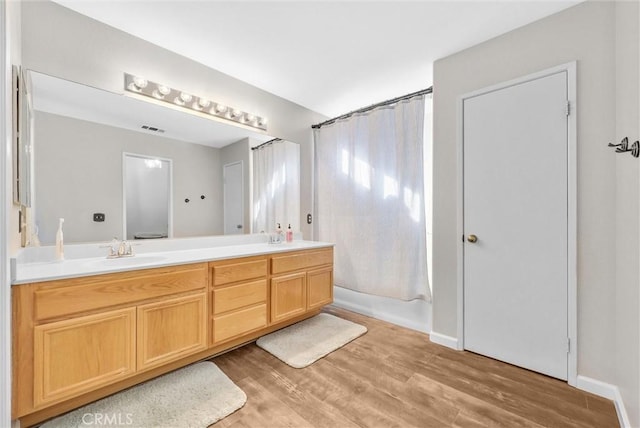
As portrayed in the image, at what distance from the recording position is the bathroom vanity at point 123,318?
4.21ft

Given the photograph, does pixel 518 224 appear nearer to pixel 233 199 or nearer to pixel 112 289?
pixel 233 199

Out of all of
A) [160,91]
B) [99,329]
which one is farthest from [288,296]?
[160,91]

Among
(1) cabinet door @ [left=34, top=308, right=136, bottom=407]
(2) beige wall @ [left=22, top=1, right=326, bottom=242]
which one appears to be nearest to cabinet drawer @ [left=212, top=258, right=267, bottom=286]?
(1) cabinet door @ [left=34, top=308, right=136, bottom=407]

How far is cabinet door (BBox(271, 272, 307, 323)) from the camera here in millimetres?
2320

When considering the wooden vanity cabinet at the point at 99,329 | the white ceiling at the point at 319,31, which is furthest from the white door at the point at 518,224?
the wooden vanity cabinet at the point at 99,329

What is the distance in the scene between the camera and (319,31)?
6.53 ft

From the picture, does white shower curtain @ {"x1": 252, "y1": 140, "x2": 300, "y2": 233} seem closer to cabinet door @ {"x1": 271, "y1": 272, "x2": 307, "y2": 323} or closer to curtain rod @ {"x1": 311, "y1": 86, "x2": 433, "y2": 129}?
curtain rod @ {"x1": 311, "y1": 86, "x2": 433, "y2": 129}

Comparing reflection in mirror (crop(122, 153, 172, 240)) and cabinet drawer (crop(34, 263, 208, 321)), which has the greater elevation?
reflection in mirror (crop(122, 153, 172, 240))

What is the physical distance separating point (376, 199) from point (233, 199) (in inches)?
57.5

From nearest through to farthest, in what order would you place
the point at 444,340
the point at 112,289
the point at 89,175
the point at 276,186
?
the point at 112,289 → the point at 89,175 → the point at 444,340 → the point at 276,186

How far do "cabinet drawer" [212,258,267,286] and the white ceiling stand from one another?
1.73 m

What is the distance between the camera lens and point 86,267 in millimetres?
1535

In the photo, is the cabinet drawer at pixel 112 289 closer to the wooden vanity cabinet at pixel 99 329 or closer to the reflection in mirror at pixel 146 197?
the wooden vanity cabinet at pixel 99 329

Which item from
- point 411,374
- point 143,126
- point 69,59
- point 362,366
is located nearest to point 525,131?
point 411,374
